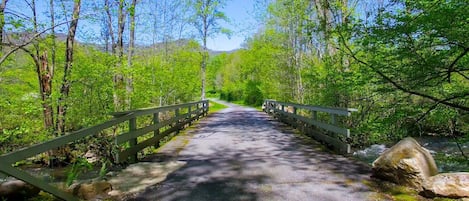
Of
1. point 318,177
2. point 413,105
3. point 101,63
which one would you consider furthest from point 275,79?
point 318,177

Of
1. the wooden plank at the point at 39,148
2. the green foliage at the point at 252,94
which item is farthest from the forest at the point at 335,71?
the green foliage at the point at 252,94

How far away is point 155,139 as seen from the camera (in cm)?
720

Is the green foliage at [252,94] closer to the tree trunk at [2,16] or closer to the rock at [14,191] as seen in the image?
the tree trunk at [2,16]

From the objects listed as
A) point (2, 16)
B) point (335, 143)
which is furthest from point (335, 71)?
point (2, 16)

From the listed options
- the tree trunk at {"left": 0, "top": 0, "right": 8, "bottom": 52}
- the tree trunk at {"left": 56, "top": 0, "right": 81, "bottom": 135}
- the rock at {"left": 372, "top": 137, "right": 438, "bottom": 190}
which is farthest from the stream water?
the tree trunk at {"left": 0, "top": 0, "right": 8, "bottom": 52}

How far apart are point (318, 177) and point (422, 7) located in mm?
3059

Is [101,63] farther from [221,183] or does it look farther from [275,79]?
[275,79]

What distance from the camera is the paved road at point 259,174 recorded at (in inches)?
154

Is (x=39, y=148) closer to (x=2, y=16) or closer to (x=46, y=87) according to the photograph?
(x=2, y=16)

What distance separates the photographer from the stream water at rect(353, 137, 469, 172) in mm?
6443

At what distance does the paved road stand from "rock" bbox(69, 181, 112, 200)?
41 cm

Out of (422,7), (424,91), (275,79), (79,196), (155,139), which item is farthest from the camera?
(275,79)

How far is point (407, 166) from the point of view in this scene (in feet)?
13.3

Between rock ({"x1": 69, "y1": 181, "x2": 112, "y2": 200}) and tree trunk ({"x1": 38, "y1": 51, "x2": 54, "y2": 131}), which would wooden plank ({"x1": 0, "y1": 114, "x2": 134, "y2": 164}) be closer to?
rock ({"x1": 69, "y1": 181, "x2": 112, "y2": 200})
